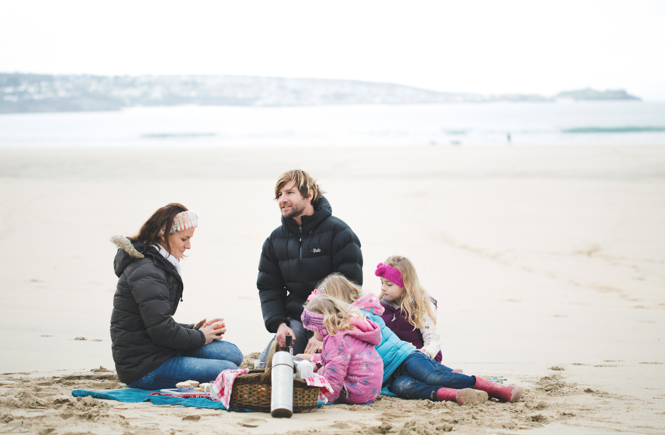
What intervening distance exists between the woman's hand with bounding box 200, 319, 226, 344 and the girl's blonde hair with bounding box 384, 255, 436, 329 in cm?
137

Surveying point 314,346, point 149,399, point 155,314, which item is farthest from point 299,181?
point 149,399

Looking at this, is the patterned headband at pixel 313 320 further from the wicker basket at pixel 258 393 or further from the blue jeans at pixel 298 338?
the blue jeans at pixel 298 338

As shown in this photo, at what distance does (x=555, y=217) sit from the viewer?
14.2m

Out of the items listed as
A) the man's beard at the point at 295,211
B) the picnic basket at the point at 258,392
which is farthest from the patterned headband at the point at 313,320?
the man's beard at the point at 295,211

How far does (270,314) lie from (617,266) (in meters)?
7.12

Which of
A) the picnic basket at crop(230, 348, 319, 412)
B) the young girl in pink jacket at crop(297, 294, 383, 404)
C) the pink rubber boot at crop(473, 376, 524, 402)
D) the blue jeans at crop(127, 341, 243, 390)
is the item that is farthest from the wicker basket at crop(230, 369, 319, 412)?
the pink rubber boot at crop(473, 376, 524, 402)

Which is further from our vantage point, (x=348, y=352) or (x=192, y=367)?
(x=192, y=367)

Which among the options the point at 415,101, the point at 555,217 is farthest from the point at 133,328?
the point at 415,101

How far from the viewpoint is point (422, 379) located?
442cm

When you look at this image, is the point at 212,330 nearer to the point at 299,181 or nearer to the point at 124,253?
the point at 124,253

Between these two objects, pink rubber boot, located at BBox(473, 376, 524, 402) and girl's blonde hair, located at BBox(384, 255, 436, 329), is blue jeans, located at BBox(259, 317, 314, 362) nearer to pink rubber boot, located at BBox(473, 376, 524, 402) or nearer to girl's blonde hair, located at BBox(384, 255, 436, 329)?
girl's blonde hair, located at BBox(384, 255, 436, 329)

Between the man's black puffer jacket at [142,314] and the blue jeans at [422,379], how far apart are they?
1.49 meters

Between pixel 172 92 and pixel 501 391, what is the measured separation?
171 meters

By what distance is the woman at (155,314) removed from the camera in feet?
13.8
